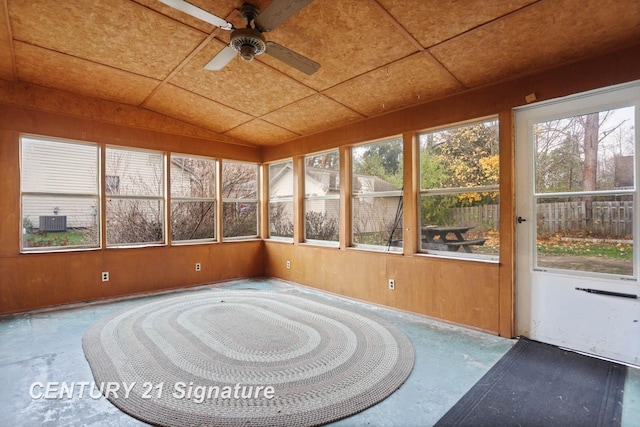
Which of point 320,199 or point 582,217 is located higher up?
point 320,199

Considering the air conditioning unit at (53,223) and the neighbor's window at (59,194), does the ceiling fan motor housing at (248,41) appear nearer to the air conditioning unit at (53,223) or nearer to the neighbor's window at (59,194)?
the neighbor's window at (59,194)

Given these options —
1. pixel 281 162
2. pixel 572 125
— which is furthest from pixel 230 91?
pixel 572 125

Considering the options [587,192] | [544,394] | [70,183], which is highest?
[70,183]

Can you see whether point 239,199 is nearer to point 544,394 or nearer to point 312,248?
point 312,248

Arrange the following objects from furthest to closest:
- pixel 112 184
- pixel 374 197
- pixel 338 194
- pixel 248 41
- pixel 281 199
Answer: pixel 281 199 < pixel 338 194 < pixel 112 184 < pixel 374 197 < pixel 248 41

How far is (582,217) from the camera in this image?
2.78m

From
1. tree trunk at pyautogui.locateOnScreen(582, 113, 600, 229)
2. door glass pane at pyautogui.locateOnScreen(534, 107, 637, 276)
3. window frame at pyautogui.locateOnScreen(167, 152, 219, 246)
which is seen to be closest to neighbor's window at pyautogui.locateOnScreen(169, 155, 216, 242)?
window frame at pyautogui.locateOnScreen(167, 152, 219, 246)

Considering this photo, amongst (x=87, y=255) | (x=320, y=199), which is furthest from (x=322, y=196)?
(x=87, y=255)

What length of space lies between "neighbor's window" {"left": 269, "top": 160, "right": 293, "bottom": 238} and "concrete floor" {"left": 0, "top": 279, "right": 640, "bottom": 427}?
8.76ft

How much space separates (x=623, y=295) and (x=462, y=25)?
257cm

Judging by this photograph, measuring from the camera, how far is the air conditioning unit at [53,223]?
4.08m

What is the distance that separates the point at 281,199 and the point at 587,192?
4.44 metres

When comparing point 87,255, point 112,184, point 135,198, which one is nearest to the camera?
point 87,255

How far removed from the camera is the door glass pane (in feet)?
8.43
